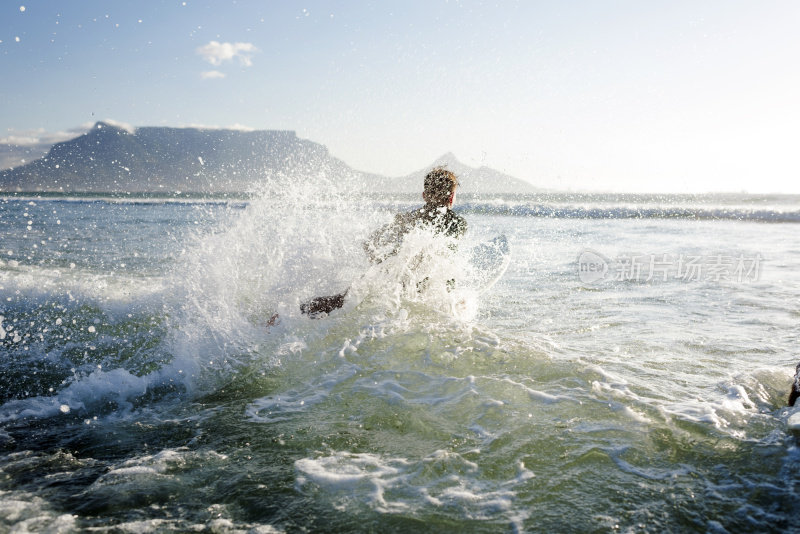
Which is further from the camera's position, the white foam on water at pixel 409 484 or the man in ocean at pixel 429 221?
the man in ocean at pixel 429 221

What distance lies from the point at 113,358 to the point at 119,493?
269cm

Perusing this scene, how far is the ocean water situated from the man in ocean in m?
0.22

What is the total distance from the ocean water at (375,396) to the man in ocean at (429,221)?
0.22 metres

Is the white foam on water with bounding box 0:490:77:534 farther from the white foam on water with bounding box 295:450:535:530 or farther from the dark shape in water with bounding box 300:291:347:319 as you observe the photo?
the dark shape in water with bounding box 300:291:347:319

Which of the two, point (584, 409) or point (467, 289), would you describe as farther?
point (467, 289)

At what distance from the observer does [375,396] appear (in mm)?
3797

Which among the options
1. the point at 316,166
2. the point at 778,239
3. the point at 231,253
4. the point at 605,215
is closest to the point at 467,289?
the point at 316,166

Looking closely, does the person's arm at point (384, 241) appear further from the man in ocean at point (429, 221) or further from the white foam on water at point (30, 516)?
the white foam on water at point (30, 516)

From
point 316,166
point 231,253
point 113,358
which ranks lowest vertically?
point 113,358

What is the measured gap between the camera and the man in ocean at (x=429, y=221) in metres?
6.21

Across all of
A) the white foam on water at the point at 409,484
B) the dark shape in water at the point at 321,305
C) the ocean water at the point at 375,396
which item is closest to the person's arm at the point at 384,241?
the ocean water at the point at 375,396

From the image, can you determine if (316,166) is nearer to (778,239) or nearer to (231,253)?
(231,253)

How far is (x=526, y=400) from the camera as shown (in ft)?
11.8

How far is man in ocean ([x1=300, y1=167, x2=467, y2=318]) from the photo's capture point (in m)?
6.21
